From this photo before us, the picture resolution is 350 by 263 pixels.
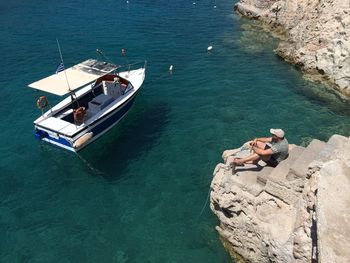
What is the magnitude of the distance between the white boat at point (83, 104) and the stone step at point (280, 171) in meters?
10.6

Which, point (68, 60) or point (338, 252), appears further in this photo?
point (68, 60)

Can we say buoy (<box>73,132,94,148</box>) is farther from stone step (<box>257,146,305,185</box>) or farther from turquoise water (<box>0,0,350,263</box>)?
stone step (<box>257,146,305,185</box>)

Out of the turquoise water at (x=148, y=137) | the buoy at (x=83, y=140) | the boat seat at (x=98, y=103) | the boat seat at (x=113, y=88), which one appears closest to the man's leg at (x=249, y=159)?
the turquoise water at (x=148, y=137)

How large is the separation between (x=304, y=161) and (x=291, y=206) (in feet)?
5.47

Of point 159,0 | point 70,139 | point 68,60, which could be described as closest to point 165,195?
point 70,139

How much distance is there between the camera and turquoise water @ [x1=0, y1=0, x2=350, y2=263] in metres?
15.9

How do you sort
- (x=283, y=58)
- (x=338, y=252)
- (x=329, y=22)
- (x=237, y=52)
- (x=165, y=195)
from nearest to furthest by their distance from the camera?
(x=338, y=252)
(x=165, y=195)
(x=329, y=22)
(x=283, y=58)
(x=237, y=52)

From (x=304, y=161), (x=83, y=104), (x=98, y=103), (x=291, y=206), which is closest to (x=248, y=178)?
(x=291, y=206)

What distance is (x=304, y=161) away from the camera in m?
12.7

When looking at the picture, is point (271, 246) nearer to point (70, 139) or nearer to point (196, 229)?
point (196, 229)

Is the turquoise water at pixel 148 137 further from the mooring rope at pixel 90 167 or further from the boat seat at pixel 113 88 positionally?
the boat seat at pixel 113 88

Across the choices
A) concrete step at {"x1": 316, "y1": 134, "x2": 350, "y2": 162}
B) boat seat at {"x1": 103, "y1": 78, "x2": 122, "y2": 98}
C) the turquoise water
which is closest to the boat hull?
the turquoise water

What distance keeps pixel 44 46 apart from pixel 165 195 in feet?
78.7

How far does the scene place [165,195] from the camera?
18.0 m
